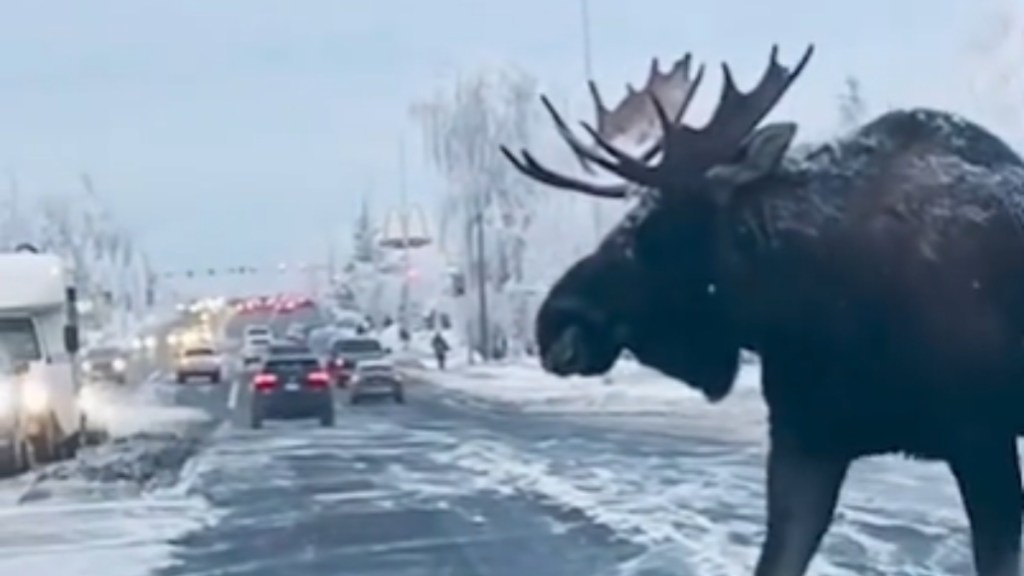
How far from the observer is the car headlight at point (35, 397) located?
33625mm

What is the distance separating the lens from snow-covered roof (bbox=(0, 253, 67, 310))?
112 feet

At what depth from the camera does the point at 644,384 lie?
62.0 m

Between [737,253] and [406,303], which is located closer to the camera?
[737,253]

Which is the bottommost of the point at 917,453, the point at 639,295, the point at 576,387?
the point at 576,387

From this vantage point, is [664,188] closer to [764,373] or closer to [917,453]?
[764,373]

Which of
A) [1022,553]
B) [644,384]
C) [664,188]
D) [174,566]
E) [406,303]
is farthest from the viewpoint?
[406,303]

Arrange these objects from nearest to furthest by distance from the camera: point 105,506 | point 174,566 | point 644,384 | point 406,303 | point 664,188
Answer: point 664,188, point 174,566, point 105,506, point 644,384, point 406,303

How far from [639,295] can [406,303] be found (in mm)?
117989

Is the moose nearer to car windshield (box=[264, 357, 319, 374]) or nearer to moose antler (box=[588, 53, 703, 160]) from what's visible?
moose antler (box=[588, 53, 703, 160])

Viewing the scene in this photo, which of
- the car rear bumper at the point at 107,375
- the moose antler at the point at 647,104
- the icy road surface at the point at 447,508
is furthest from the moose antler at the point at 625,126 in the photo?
the car rear bumper at the point at 107,375

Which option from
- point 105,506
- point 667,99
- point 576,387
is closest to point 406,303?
point 576,387

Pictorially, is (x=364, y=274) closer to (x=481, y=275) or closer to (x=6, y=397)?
(x=481, y=275)

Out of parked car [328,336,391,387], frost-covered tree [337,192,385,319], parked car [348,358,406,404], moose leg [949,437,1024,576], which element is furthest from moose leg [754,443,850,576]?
frost-covered tree [337,192,385,319]

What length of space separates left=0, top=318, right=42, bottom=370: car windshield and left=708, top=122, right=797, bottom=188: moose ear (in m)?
27.3
